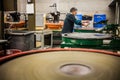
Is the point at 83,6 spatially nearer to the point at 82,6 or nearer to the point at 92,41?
the point at 82,6

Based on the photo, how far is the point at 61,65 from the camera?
1492 mm

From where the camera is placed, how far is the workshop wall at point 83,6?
8.91 metres

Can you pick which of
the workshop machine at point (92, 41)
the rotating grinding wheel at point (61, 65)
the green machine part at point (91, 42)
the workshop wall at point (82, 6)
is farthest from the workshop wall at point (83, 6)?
the rotating grinding wheel at point (61, 65)

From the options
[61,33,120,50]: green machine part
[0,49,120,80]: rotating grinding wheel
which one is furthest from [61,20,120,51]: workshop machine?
[0,49,120,80]: rotating grinding wheel

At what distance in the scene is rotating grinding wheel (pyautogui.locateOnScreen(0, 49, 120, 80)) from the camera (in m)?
1.29

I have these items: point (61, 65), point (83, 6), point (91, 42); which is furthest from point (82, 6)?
point (61, 65)

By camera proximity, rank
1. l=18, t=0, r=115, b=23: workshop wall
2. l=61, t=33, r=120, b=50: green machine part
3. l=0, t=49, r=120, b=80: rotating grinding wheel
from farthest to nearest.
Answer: l=18, t=0, r=115, b=23: workshop wall → l=61, t=33, r=120, b=50: green machine part → l=0, t=49, r=120, b=80: rotating grinding wheel

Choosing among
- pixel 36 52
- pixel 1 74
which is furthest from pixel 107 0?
pixel 1 74

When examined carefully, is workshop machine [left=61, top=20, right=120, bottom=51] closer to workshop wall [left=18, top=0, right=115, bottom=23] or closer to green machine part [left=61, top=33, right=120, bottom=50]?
green machine part [left=61, top=33, right=120, bottom=50]

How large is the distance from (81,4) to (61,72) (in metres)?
8.02

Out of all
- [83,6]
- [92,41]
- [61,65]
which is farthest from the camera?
[83,6]

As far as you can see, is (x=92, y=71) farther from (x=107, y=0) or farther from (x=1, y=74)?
(x=107, y=0)

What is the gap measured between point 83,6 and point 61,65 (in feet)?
25.8

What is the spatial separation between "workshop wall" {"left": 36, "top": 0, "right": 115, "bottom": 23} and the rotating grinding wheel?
7.41 m
